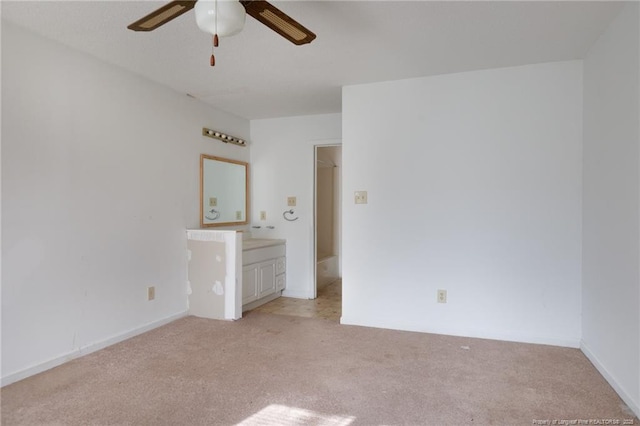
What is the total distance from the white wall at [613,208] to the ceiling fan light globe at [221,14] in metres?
2.00

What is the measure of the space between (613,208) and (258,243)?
311 centimetres

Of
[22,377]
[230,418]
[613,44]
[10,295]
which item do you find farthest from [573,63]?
[22,377]

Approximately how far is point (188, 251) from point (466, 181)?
261cm

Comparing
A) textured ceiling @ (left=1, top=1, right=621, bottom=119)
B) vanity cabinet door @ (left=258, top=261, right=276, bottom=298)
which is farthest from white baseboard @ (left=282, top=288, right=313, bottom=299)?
textured ceiling @ (left=1, top=1, right=621, bottom=119)

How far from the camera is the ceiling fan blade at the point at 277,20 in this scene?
1.62m

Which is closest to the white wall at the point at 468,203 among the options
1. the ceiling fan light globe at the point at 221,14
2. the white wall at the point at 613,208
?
the white wall at the point at 613,208

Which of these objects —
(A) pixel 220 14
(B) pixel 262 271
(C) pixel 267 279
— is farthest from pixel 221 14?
(C) pixel 267 279

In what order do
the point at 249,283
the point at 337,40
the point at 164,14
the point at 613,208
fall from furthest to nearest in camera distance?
the point at 249,283 → the point at 337,40 → the point at 613,208 → the point at 164,14

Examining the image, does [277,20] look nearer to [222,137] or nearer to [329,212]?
[222,137]

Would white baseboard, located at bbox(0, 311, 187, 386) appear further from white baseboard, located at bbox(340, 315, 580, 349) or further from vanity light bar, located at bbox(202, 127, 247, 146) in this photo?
vanity light bar, located at bbox(202, 127, 247, 146)

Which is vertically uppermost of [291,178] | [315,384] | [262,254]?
[291,178]

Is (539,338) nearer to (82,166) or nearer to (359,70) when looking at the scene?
(359,70)

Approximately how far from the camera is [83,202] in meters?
2.72

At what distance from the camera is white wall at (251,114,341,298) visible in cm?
451
